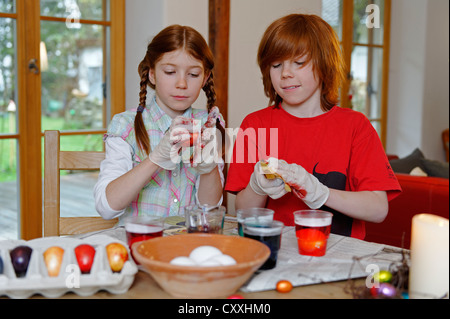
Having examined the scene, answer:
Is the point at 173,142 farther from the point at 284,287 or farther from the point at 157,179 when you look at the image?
the point at 284,287

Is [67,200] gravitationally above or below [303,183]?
below

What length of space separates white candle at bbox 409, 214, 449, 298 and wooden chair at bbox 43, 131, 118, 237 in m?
0.96

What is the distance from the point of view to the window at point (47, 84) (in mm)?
2449

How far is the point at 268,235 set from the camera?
0.94 m

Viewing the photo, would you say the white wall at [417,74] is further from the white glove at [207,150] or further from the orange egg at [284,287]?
the orange egg at [284,287]

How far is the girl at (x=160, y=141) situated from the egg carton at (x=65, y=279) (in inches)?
17.6

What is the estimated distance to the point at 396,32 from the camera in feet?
16.3

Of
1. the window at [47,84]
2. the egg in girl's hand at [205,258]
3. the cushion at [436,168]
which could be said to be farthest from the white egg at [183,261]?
the cushion at [436,168]

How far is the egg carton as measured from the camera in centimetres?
80

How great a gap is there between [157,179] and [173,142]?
36 centimetres

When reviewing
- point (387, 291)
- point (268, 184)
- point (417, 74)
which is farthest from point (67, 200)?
point (417, 74)

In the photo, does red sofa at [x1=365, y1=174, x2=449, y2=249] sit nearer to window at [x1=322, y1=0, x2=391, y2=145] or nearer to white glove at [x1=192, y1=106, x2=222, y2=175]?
white glove at [x1=192, y1=106, x2=222, y2=175]
